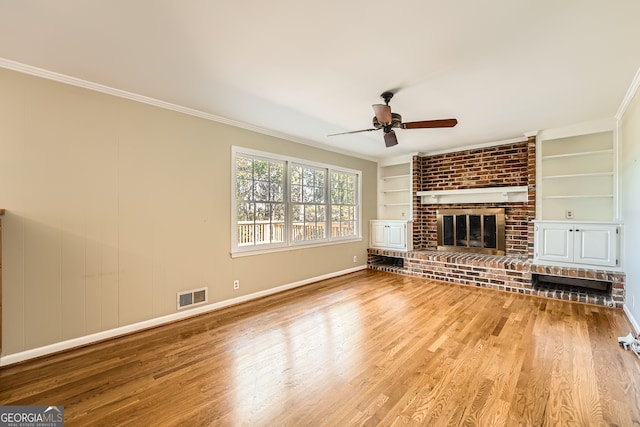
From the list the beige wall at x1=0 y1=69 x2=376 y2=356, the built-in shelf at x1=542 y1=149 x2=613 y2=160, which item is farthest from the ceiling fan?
the built-in shelf at x1=542 y1=149 x2=613 y2=160

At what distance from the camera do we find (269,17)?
1852 mm

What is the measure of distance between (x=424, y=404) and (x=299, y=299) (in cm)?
248

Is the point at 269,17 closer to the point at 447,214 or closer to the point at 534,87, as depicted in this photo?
the point at 534,87

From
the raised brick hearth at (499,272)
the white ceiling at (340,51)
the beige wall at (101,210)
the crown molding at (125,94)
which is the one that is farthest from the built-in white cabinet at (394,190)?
the beige wall at (101,210)

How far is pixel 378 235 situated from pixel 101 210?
4.93 m

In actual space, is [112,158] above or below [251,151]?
below

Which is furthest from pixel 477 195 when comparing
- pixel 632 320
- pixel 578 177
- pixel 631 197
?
pixel 632 320

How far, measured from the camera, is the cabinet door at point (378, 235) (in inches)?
244

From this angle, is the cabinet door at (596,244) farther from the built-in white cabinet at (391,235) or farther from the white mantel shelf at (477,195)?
the built-in white cabinet at (391,235)

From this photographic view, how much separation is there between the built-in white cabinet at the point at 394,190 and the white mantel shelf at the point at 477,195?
1.43 ft

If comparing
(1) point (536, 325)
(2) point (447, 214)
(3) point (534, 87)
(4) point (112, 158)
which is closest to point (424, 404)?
(1) point (536, 325)

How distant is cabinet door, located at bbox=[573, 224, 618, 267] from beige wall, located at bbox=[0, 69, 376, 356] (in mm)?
4807

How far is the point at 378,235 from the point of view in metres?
6.29

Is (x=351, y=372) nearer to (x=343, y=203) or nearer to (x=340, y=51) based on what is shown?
(x=340, y=51)
